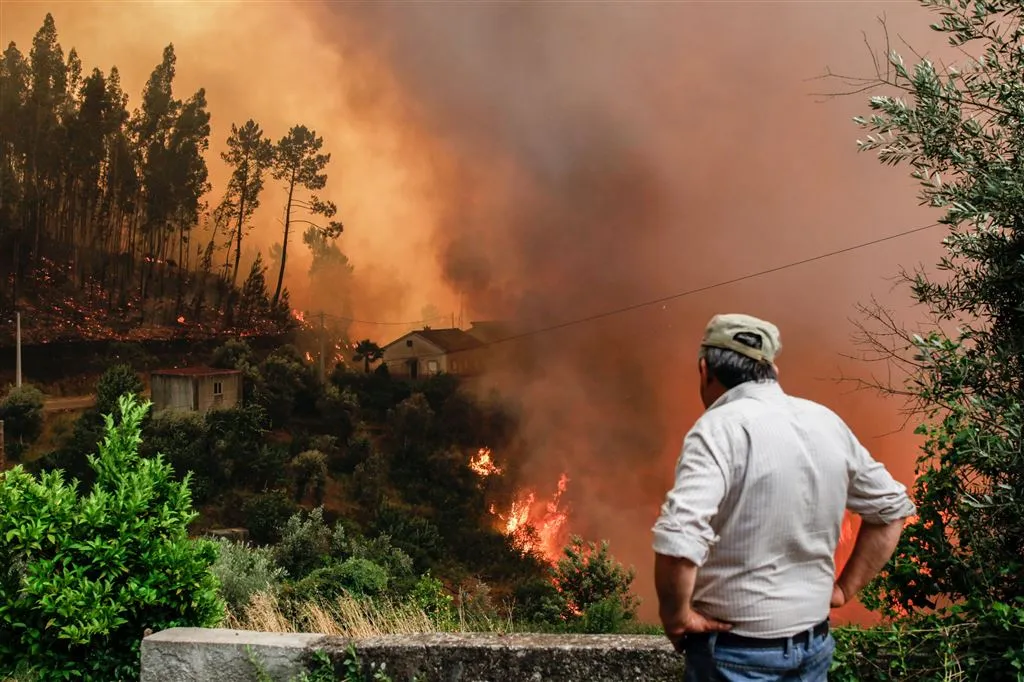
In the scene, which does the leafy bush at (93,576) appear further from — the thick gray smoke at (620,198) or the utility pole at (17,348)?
the thick gray smoke at (620,198)

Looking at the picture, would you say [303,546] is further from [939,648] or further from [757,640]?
[757,640]

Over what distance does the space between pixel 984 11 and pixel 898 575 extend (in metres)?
2.35

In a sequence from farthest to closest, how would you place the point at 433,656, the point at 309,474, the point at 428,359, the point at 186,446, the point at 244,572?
the point at 428,359 < the point at 309,474 < the point at 186,446 < the point at 244,572 < the point at 433,656

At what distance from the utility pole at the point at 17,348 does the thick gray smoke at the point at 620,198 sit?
3.96 m

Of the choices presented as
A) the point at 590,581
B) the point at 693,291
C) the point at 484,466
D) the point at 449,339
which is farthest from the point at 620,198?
the point at 590,581

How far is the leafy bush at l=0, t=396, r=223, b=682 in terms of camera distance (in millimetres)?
3332

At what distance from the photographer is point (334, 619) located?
5977 millimetres

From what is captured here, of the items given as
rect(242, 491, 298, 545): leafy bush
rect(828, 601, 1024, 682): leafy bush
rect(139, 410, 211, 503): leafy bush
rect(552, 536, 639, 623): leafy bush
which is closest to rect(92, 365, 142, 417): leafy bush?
rect(139, 410, 211, 503): leafy bush

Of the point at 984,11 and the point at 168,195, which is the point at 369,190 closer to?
the point at 168,195

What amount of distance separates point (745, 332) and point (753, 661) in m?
0.67

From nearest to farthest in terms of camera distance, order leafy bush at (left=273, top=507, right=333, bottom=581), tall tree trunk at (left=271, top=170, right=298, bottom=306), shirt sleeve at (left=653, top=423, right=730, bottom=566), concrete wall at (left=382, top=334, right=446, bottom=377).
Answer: shirt sleeve at (left=653, top=423, right=730, bottom=566), leafy bush at (left=273, top=507, right=333, bottom=581), tall tree trunk at (left=271, top=170, right=298, bottom=306), concrete wall at (left=382, top=334, right=446, bottom=377)

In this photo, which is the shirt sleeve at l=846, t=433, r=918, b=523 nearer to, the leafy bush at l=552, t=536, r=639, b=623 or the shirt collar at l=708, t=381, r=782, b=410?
the shirt collar at l=708, t=381, r=782, b=410

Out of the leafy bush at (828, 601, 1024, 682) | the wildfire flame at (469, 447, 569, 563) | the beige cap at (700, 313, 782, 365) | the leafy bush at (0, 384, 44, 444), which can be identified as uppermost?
the leafy bush at (0, 384, 44, 444)

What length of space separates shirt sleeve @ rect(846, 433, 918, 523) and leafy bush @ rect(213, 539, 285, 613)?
4.84 metres
